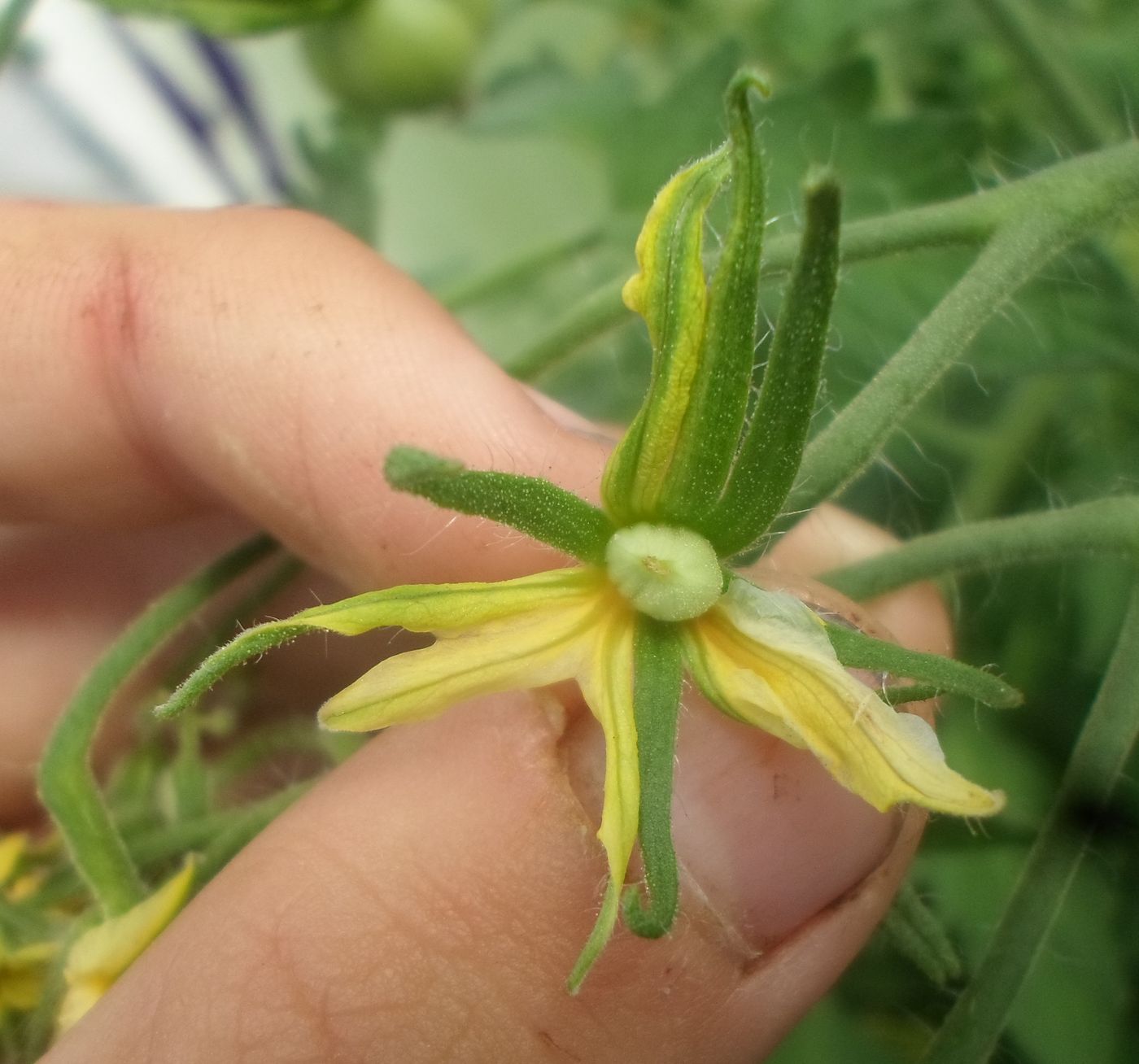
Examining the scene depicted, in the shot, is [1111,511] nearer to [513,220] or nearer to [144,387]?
[144,387]

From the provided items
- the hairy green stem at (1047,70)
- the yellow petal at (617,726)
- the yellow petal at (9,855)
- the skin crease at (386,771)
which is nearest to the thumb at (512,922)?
the skin crease at (386,771)

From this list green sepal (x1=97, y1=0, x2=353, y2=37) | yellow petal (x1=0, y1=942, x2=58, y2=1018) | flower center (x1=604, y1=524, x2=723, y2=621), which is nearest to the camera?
flower center (x1=604, y1=524, x2=723, y2=621)

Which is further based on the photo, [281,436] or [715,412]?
[281,436]

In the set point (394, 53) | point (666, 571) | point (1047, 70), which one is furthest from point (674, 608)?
point (394, 53)

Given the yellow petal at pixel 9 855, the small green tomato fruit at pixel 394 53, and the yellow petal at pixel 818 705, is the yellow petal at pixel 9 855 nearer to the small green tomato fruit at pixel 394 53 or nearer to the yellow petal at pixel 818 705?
the yellow petal at pixel 818 705

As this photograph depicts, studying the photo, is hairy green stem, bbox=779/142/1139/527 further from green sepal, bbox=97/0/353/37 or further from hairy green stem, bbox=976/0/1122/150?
green sepal, bbox=97/0/353/37

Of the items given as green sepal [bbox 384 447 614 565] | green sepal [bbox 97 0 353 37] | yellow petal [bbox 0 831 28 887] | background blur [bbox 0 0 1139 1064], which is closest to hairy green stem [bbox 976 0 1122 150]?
background blur [bbox 0 0 1139 1064]

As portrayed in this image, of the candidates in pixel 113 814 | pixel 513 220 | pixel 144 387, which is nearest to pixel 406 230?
pixel 513 220
